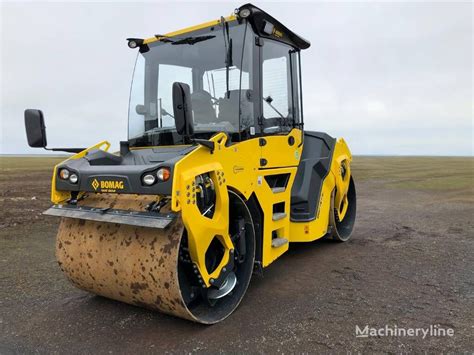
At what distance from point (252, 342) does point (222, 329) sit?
13.4 inches

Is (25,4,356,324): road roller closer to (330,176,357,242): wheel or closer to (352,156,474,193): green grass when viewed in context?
(330,176,357,242): wheel

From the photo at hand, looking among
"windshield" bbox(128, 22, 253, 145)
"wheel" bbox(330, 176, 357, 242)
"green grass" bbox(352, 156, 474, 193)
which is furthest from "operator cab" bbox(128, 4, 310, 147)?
"green grass" bbox(352, 156, 474, 193)

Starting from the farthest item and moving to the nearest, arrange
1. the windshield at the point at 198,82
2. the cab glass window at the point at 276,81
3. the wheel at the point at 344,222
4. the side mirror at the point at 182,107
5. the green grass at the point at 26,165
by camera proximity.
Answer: the green grass at the point at 26,165 → the wheel at the point at 344,222 → the cab glass window at the point at 276,81 → the windshield at the point at 198,82 → the side mirror at the point at 182,107

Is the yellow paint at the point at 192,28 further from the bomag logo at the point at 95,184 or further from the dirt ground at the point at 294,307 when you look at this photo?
the dirt ground at the point at 294,307

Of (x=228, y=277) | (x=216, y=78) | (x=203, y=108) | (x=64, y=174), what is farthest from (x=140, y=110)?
(x=228, y=277)

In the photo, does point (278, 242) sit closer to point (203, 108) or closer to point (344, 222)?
point (203, 108)

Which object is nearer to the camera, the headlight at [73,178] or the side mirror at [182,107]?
the side mirror at [182,107]

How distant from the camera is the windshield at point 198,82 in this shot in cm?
425

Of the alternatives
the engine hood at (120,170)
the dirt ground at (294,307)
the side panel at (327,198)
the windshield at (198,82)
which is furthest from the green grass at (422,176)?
the engine hood at (120,170)

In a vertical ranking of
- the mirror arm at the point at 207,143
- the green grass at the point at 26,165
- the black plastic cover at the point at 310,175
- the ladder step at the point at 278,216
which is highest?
the mirror arm at the point at 207,143

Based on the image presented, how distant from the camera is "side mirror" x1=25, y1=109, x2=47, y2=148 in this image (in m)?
3.92

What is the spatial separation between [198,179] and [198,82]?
1.71m

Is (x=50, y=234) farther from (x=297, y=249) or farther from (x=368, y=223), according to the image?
(x=368, y=223)

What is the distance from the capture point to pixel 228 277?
3941 millimetres
